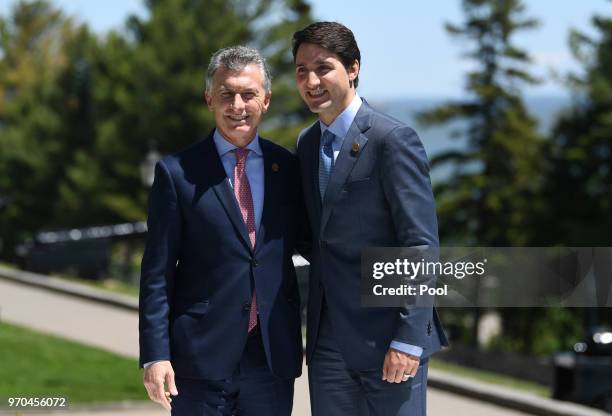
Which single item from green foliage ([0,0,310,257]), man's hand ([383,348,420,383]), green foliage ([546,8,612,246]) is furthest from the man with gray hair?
green foliage ([0,0,310,257])

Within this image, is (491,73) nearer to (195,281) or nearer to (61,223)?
(61,223)

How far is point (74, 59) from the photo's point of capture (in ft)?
210

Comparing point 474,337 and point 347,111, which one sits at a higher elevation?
point 347,111

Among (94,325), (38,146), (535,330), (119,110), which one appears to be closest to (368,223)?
(94,325)

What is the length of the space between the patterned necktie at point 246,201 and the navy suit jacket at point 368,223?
23 centimetres

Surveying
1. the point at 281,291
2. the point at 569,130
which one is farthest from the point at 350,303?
the point at 569,130

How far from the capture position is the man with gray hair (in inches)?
174

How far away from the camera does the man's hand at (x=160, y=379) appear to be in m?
4.36

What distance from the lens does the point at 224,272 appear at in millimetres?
4441

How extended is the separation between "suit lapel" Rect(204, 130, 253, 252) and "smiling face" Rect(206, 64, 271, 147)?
12 centimetres

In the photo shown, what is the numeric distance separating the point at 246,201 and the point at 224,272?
296 millimetres

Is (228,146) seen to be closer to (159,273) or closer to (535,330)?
(159,273)

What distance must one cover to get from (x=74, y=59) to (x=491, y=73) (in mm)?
23379

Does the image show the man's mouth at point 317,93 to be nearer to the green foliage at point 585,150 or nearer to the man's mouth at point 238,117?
the man's mouth at point 238,117
